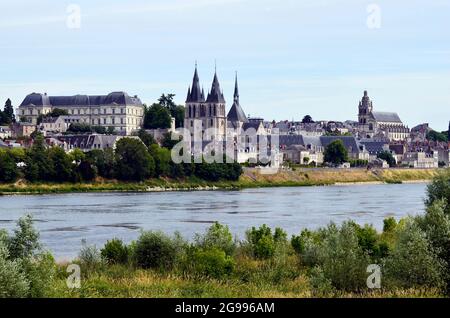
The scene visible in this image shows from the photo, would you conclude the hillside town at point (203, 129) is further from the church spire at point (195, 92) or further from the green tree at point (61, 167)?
the green tree at point (61, 167)

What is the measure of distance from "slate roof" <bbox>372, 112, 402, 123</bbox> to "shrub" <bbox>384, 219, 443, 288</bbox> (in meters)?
154

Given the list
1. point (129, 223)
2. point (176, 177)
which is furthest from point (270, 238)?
point (176, 177)

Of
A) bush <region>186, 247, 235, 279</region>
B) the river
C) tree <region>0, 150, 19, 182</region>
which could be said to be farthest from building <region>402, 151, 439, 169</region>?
bush <region>186, 247, 235, 279</region>

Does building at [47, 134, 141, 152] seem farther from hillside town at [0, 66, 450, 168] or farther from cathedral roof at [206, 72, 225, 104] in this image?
cathedral roof at [206, 72, 225, 104]

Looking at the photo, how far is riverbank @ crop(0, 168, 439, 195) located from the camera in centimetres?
6506

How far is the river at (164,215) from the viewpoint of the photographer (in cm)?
3172

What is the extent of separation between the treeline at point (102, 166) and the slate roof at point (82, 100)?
55000 mm

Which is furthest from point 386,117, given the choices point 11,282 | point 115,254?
point 11,282

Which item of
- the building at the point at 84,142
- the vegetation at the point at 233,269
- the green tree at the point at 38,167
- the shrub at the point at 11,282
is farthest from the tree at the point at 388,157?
the shrub at the point at 11,282
